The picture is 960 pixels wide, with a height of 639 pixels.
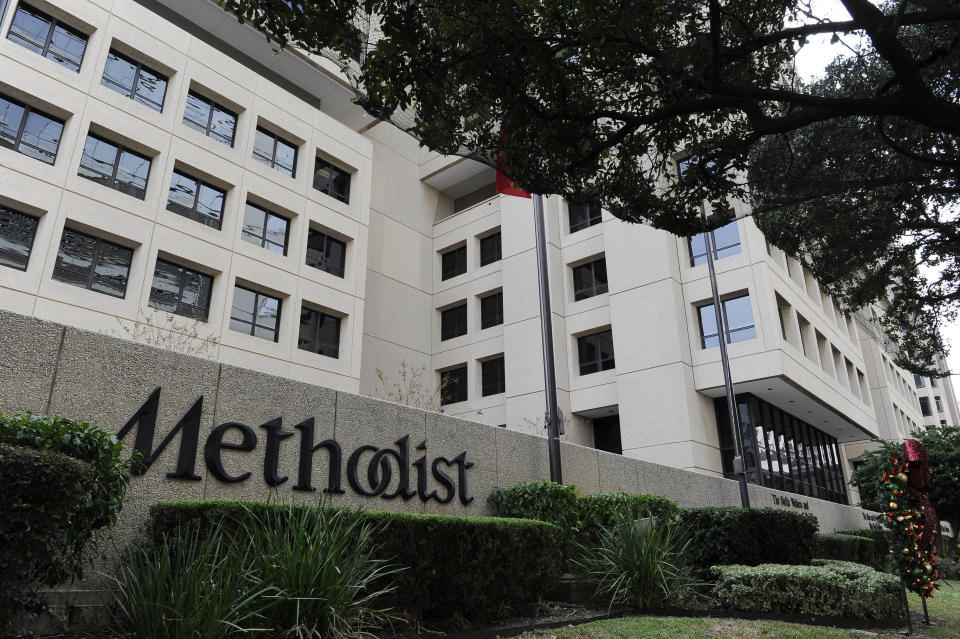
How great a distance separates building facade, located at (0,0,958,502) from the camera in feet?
62.5

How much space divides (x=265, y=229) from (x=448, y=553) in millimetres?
19923

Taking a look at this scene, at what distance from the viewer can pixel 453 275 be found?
112 ft

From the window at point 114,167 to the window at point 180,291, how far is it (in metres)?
2.51

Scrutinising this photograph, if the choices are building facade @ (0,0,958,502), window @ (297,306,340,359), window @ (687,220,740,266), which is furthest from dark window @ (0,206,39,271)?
window @ (687,220,740,266)

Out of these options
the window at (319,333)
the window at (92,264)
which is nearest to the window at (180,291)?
the window at (92,264)

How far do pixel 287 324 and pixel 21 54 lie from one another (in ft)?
36.3

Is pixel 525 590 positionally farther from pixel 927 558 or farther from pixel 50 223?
pixel 50 223

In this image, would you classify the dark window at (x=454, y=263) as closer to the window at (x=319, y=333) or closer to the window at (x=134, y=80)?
the window at (x=319, y=333)

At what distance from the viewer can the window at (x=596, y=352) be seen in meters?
27.6

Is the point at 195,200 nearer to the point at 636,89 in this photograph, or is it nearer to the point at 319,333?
the point at 319,333

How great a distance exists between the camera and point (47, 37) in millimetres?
19562

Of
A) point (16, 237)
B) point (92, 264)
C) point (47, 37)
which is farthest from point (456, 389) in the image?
point (47, 37)

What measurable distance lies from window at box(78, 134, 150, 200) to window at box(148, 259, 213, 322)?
251 centimetres

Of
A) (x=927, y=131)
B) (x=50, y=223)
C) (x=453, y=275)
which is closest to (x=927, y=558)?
(x=927, y=131)
